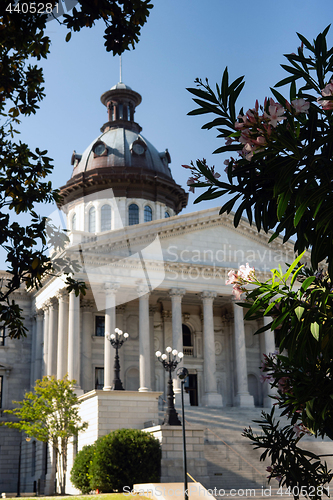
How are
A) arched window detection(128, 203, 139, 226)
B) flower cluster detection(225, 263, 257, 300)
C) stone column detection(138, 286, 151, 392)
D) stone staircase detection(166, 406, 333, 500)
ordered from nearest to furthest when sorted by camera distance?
flower cluster detection(225, 263, 257, 300) < stone staircase detection(166, 406, 333, 500) < stone column detection(138, 286, 151, 392) < arched window detection(128, 203, 139, 226)

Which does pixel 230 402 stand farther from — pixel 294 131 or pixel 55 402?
pixel 294 131

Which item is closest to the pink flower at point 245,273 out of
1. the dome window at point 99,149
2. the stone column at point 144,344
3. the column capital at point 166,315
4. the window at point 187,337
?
the stone column at point 144,344

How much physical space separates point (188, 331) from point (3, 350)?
14.4m

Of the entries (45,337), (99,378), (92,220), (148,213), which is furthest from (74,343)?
(148,213)

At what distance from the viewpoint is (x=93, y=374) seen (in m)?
41.4

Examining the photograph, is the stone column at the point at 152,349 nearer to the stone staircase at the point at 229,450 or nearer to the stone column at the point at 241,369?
the stone column at the point at 241,369

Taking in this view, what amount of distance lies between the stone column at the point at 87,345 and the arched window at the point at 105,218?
12.3 meters

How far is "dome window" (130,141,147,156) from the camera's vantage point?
55.8 meters

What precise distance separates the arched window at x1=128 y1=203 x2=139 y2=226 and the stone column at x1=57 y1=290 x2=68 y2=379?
49.8ft

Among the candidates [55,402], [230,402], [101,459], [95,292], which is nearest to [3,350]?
[95,292]

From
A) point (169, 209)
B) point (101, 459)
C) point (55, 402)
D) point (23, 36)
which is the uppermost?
point (169, 209)

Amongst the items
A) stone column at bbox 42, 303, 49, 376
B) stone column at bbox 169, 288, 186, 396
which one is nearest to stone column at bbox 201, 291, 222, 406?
stone column at bbox 169, 288, 186, 396

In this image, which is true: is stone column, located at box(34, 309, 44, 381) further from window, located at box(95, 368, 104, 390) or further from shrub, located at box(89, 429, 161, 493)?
shrub, located at box(89, 429, 161, 493)

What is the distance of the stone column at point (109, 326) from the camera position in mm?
35719
